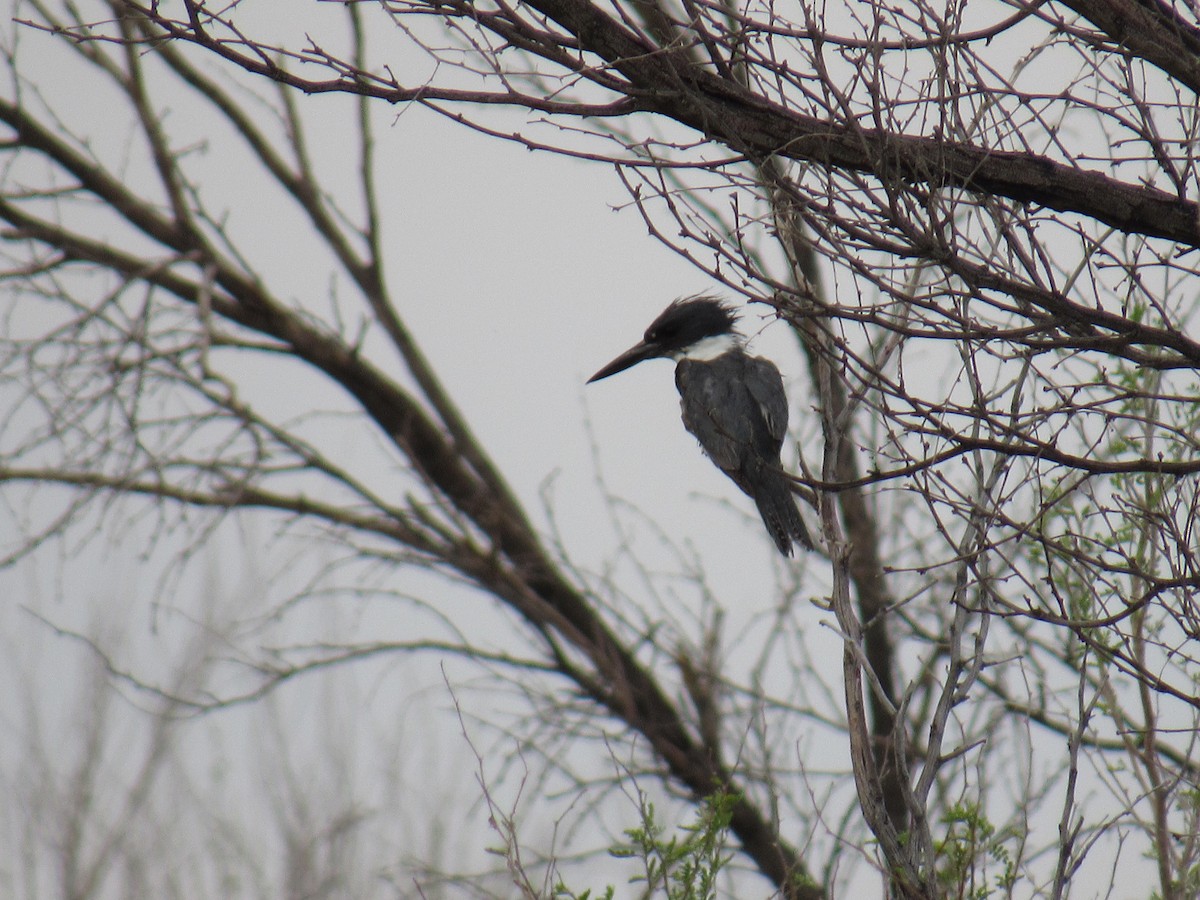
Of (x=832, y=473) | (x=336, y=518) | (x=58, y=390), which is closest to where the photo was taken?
(x=832, y=473)

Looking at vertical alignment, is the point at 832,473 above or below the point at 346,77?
below

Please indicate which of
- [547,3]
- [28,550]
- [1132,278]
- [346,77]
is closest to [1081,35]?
[1132,278]

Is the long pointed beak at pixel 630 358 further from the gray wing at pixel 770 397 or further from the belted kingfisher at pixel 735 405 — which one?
the gray wing at pixel 770 397

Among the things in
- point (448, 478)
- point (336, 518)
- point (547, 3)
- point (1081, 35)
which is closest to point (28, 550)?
point (336, 518)

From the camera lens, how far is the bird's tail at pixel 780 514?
5082 millimetres

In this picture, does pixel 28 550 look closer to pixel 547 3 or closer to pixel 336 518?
pixel 336 518

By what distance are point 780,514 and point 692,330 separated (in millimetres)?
1415

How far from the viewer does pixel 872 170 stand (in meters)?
2.62

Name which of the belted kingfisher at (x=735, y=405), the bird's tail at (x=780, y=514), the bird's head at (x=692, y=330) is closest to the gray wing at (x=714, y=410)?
the belted kingfisher at (x=735, y=405)

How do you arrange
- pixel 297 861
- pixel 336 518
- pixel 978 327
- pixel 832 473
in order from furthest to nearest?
pixel 297 861
pixel 336 518
pixel 832 473
pixel 978 327

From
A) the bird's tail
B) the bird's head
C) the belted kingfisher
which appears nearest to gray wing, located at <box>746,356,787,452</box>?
the belted kingfisher

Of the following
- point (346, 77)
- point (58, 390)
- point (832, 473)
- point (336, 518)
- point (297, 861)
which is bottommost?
Result: point (832, 473)

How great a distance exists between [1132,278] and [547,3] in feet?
4.24

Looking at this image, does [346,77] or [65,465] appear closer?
[346,77]
